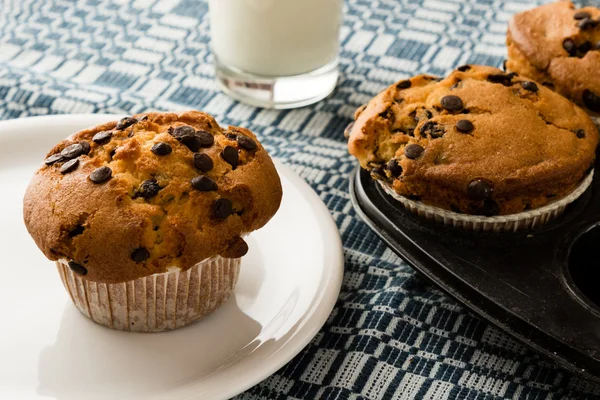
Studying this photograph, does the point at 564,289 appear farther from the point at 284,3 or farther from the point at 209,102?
the point at 209,102

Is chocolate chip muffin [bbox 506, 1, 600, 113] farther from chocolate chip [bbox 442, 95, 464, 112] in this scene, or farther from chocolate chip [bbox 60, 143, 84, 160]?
chocolate chip [bbox 60, 143, 84, 160]

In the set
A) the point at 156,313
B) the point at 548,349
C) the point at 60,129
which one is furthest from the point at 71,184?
the point at 548,349

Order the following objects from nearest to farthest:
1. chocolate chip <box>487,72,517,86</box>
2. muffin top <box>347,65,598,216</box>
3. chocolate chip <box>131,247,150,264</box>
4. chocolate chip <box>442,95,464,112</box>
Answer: chocolate chip <box>131,247,150,264</box> < muffin top <box>347,65,598,216</box> < chocolate chip <box>442,95,464,112</box> < chocolate chip <box>487,72,517,86</box>

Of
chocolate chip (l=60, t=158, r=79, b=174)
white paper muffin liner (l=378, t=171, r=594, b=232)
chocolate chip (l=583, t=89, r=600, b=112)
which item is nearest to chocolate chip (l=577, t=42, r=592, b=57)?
chocolate chip (l=583, t=89, r=600, b=112)

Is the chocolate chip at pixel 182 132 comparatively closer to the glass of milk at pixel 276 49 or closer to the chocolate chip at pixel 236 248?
the chocolate chip at pixel 236 248

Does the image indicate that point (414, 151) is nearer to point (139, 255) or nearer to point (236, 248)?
point (236, 248)
